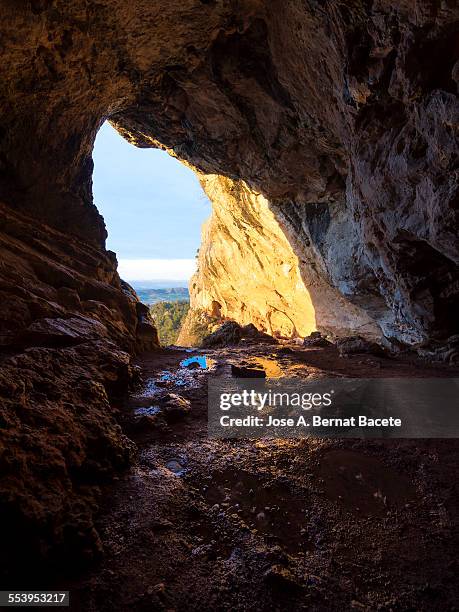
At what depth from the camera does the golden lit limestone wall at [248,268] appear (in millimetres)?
19672

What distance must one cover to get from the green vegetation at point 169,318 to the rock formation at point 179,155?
2863cm

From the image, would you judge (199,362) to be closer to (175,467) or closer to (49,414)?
(175,467)

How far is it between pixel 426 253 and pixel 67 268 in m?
9.60

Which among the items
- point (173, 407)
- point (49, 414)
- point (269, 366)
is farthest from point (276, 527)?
point (269, 366)

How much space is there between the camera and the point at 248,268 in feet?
79.8

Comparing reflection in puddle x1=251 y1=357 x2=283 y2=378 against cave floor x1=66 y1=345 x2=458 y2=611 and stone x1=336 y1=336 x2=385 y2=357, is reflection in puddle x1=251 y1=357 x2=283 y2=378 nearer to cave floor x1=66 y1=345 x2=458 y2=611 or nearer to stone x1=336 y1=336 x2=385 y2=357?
stone x1=336 y1=336 x2=385 y2=357

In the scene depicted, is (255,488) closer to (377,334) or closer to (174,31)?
(174,31)

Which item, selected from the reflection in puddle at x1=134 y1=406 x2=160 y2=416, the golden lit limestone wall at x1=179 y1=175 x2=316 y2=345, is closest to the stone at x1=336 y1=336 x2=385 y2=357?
the reflection in puddle at x1=134 y1=406 x2=160 y2=416

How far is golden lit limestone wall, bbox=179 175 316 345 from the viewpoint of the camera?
19672mm

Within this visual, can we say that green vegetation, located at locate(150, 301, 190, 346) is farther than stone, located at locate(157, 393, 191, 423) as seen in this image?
Yes

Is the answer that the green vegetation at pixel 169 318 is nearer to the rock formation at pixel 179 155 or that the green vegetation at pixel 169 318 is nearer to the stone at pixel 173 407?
the rock formation at pixel 179 155

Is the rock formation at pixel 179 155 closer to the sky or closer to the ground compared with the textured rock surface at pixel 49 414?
closer to the sky

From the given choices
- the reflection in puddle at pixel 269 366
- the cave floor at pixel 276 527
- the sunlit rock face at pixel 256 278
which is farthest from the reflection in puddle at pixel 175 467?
the sunlit rock face at pixel 256 278

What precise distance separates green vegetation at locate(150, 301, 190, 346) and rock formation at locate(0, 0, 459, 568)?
28628 mm
